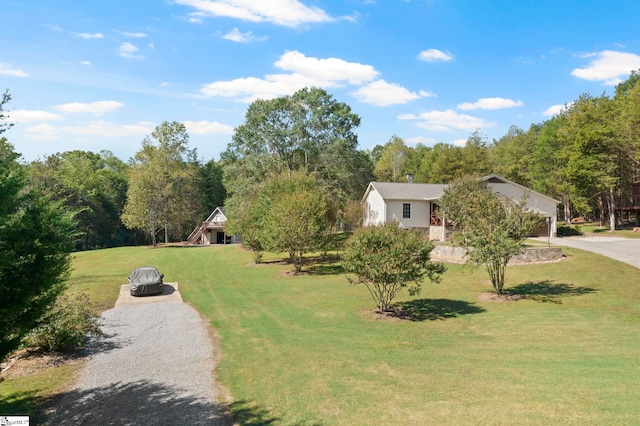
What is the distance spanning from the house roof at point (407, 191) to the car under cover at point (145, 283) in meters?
24.6

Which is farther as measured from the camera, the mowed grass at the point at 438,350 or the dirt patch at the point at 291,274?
the dirt patch at the point at 291,274

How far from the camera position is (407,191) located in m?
43.8

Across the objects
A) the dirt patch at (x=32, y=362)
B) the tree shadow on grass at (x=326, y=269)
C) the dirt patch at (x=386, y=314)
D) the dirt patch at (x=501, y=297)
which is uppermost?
the tree shadow on grass at (x=326, y=269)

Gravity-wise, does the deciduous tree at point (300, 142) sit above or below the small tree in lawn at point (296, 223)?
above

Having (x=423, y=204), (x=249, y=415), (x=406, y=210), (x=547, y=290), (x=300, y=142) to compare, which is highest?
(x=300, y=142)

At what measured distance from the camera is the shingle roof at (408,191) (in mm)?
42125

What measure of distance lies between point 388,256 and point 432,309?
4.00 metres

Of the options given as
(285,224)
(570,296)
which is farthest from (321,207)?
(570,296)

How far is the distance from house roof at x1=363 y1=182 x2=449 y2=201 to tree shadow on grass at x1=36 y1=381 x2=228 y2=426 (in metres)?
34.0

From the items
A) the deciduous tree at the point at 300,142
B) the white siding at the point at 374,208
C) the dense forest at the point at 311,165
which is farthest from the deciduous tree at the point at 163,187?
the white siding at the point at 374,208

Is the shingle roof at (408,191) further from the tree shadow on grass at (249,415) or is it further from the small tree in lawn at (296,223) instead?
the tree shadow on grass at (249,415)

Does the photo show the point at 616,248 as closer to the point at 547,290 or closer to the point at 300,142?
the point at 547,290

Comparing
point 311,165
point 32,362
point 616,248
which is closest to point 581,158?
point 616,248

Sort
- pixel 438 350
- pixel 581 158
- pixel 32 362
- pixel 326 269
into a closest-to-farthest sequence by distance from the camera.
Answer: pixel 32 362
pixel 438 350
pixel 326 269
pixel 581 158
